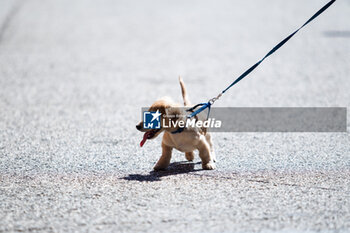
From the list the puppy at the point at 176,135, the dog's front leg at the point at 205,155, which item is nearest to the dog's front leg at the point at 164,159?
the puppy at the point at 176,135

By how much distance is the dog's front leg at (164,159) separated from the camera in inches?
174

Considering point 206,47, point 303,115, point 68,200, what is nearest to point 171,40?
point 206,47

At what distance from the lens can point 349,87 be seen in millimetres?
7016

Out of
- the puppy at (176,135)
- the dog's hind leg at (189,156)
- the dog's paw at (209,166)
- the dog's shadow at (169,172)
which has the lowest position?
the dog's shadow at (169,172)

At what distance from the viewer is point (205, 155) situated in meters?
4.40

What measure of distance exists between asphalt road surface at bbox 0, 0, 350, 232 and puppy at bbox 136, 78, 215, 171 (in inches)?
5.1

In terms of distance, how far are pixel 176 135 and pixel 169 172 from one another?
1.25 feet

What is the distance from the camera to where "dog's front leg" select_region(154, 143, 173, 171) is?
441cm

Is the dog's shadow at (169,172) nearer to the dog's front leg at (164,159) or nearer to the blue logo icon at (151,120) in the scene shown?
the dog's front leg at (164,159)

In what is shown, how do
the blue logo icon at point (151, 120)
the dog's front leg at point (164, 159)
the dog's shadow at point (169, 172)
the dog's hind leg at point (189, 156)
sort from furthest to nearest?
the dog's hind leg at point (189, 156) < the dog's front leg at point (164, 159) < the dog's shadow at point (169, 172) < the blue logo icon at point (151, 120)

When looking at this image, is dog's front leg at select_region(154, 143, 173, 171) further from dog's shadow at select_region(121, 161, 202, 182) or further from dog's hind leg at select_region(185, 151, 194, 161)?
dog's hind leg at select_region(185, 151, 194, 161)

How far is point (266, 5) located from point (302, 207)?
9848mm

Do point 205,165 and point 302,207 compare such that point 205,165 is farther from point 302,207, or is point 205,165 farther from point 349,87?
point 349,87

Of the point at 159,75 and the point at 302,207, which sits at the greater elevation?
the point at 159,75
